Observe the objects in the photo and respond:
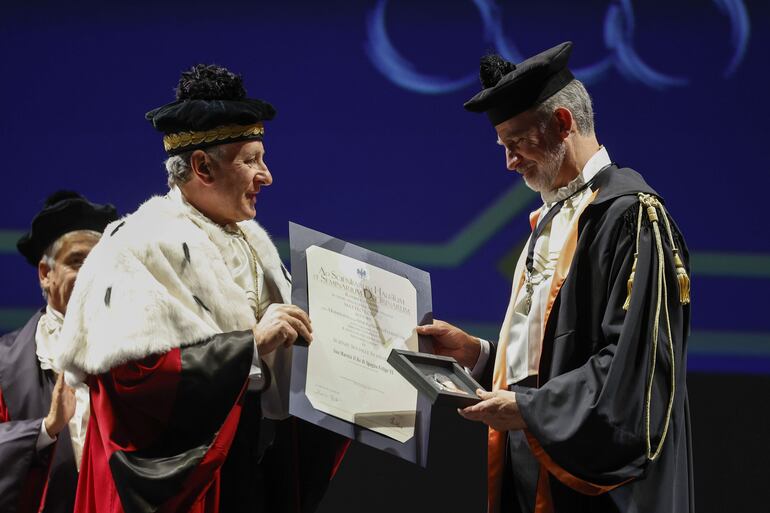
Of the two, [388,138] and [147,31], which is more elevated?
[147,31]

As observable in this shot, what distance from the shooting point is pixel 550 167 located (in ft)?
9.18

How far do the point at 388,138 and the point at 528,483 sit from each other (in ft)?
6.10

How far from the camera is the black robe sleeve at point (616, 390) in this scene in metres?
2.42

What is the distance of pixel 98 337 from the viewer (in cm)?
259

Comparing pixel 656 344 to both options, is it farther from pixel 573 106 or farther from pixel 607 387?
pixel 573 106

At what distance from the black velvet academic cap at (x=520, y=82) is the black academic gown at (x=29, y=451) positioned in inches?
66.4

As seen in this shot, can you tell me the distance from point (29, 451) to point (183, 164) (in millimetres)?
1086

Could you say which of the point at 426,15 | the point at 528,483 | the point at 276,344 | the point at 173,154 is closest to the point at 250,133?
the point at 173,154

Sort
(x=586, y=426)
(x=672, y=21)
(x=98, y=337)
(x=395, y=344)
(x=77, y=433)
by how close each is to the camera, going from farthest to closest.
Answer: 1. (x=672, y=21)
2. (x=77, y=433)
3. (x=395, y=344)
4. (x=98, y=337)
5. (x=586, y=426)

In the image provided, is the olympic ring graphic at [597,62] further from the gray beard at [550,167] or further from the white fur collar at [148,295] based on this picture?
the white fur collar at [148,295]

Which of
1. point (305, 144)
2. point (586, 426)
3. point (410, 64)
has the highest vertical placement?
point (410, 64)

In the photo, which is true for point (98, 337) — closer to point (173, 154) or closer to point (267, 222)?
point (173, 154)

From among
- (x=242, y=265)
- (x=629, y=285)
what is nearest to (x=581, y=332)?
(x=629, y=285)

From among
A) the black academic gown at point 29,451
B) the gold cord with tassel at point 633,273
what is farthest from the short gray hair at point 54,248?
the gold cord with tassel at point 633,273
